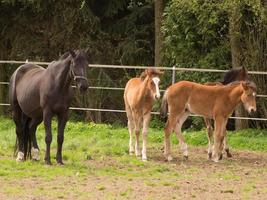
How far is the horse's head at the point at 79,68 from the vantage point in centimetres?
1108

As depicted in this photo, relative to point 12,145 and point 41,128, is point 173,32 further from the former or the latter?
point 12,145

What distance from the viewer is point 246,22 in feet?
54.3

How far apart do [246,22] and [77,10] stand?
6190mm

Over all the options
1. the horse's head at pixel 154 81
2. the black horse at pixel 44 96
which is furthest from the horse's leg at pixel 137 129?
the black horse at pixel 44 96

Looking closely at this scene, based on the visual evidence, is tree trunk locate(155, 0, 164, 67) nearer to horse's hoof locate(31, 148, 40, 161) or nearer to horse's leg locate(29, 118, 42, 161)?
horse's leg locate(29, 118, 42, 161)

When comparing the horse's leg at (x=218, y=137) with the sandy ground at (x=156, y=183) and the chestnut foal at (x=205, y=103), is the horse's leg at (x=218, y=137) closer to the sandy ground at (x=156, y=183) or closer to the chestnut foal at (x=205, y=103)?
the chestnut foal at (x=205, y=103)

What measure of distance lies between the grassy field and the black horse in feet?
1.58

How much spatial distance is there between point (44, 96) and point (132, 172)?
2035mm

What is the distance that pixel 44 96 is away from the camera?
450 inches

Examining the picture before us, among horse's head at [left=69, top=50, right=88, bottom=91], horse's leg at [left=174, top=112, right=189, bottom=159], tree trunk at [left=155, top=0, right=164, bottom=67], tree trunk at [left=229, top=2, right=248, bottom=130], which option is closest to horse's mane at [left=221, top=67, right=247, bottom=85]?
horse's leg at [left=174, top=112, right=189, bottom=159]

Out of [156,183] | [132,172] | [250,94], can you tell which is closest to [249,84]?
[250,94]

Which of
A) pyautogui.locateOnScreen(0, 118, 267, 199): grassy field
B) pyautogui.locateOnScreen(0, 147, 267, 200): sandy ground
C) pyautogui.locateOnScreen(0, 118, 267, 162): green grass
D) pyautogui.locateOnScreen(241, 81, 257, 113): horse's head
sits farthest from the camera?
pyautogui.locateOnScreen(0, 118, 267, 162): green grass

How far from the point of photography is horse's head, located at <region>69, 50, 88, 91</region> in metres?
11.1

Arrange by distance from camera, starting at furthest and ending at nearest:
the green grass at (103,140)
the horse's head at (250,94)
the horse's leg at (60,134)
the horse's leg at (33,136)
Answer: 1. the green grass at (103,140)
2. the horse's head at (250,94)
3. the horse's leg at (33,136)
4. the horse's leg at (60,134)
